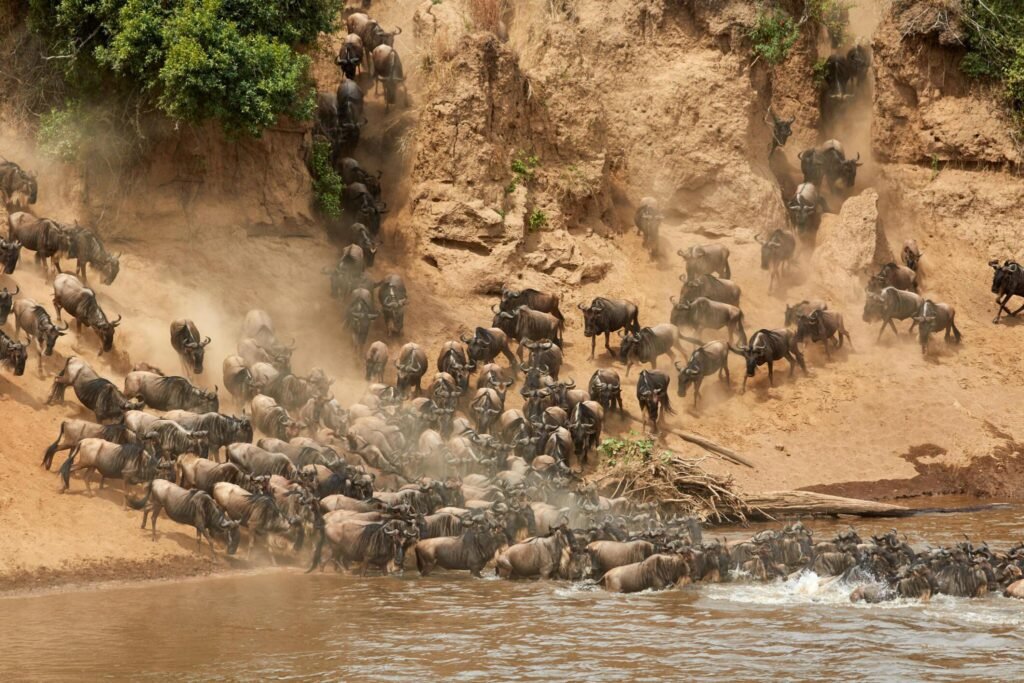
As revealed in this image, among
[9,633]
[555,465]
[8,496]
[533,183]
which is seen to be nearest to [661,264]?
[533,183]

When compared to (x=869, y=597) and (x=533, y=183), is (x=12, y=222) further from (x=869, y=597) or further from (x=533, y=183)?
(x=869, y=597)

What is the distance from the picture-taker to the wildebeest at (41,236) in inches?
951

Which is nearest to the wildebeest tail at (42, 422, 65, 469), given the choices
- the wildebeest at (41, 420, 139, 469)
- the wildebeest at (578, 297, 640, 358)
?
the wildebeest at (41, 420, 139, 469)

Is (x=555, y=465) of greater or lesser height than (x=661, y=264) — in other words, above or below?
below

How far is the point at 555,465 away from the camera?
22.2m

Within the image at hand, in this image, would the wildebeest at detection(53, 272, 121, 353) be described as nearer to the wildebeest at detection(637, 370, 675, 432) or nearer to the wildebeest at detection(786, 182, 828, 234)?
the wildebeest at detection(637, 370, 675, 432)

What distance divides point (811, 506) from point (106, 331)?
11.8 metres

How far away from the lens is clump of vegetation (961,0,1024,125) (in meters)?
33.7

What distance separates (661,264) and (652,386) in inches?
248

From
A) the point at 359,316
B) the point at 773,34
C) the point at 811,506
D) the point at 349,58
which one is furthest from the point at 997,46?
the point at 359,316

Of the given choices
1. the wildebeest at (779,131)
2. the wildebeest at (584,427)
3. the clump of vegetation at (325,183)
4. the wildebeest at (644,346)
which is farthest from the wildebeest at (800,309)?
the clump of vegetation at (325,183)

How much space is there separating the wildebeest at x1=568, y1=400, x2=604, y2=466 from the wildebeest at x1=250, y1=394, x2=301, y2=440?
469cm

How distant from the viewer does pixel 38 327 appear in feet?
71.9

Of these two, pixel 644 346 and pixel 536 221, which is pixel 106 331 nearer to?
pixel 644 346
